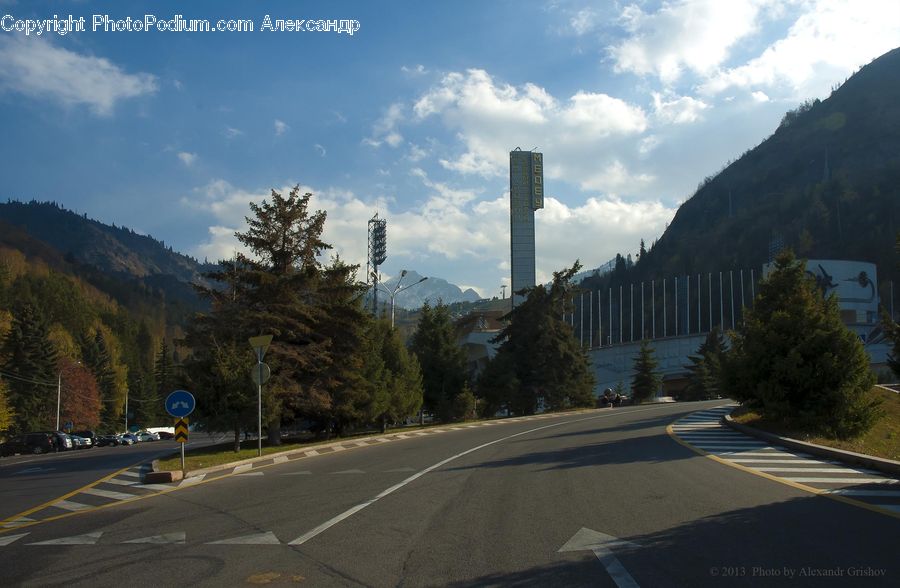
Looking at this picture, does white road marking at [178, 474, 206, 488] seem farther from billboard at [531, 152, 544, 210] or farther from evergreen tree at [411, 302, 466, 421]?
billboard at [531, 152, 544, 210]

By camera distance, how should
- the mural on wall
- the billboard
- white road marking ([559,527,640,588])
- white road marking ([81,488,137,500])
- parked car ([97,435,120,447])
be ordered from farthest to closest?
the billboard → the mural on wall → parked car ([97,435,120,447]) → white road marking ([81,488,137,500]) → white road marking ([559,527,640,588])

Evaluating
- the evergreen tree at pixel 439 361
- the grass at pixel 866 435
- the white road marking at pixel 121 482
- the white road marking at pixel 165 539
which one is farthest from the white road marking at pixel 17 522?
the evergreen tree at pixel 439 361

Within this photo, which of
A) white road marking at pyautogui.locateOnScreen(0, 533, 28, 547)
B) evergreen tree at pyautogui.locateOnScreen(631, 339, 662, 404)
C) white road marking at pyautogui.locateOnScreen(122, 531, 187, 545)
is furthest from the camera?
evergreen tree at pyautogui.locateOnScreen(631, 339, 662, 404)

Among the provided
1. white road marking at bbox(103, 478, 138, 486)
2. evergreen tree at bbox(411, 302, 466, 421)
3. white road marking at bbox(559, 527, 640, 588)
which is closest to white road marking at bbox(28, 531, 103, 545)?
white road marking at bbox(559, 527, 640, 588)

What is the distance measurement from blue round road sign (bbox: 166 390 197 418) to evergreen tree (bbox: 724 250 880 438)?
54.4 feet

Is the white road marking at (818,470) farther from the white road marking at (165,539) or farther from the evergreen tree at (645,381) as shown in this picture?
the evergreen tree at (645,381)

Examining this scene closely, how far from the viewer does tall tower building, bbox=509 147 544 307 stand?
99.9 metres

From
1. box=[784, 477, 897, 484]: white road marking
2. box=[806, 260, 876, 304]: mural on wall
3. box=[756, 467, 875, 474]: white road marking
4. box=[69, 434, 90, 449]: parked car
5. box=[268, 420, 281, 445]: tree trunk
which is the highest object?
box=[806, 260, 876, 304]: mural on wall

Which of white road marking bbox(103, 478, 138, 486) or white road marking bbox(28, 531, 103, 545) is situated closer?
white road marking bbox(28, 531, 103, 545)

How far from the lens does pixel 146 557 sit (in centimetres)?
782

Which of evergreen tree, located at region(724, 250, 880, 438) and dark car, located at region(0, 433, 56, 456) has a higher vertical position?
evergreen tree, located at region(724, 250, 880, 438)

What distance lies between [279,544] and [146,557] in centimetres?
146

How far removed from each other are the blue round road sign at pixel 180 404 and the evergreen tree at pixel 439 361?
2935 centimetres

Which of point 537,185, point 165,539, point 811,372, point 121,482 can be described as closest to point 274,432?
point 121,482
